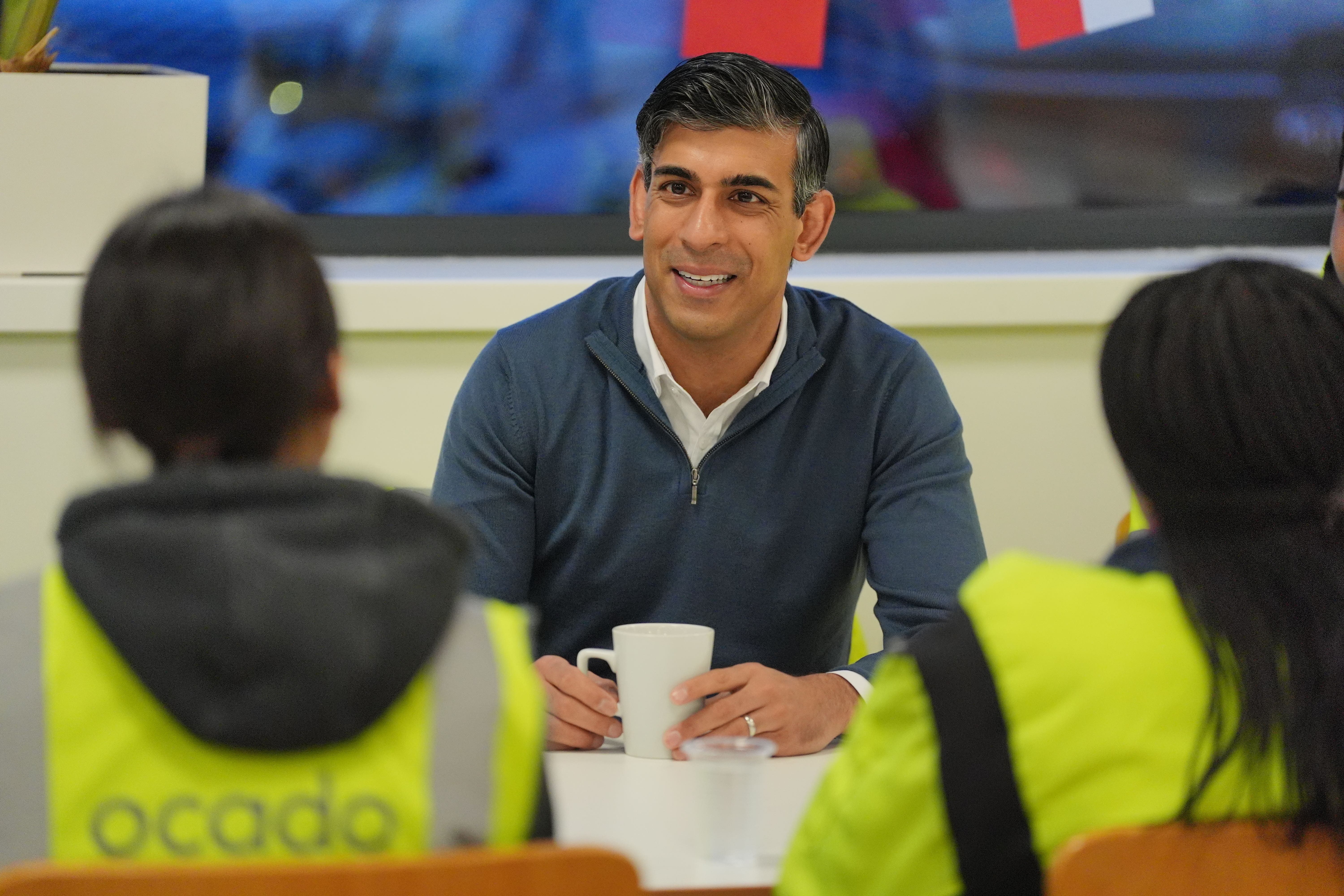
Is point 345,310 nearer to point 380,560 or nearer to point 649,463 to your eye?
point 649,463

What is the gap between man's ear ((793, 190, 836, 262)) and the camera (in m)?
1.91

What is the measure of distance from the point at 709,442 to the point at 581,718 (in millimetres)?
533

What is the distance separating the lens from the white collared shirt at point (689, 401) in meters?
1.77

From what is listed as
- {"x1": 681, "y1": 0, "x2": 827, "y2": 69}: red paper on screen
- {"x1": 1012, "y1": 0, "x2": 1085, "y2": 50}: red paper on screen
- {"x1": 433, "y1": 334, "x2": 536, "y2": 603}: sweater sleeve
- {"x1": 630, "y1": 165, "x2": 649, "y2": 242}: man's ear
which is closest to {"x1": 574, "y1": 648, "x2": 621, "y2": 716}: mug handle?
{"x1": 433, "y1": 334, "x2": 536, "y2": 603}: sweater sleeve

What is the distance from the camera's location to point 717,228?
1.78 m

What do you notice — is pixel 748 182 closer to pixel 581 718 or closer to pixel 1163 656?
pixel 581 718

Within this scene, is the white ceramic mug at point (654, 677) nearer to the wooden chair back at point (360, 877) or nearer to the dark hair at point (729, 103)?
the wooden chair back at point (360, 877)

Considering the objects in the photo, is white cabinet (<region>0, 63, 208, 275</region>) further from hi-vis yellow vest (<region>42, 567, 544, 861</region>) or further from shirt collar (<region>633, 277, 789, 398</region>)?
hi-vis yellow vest (<region>42, 567, 544, 861</region>)

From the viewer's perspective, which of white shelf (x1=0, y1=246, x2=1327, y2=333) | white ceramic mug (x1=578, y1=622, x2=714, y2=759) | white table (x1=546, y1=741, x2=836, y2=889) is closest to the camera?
white table (x1=546, y1=741, x2=836, y2=889)

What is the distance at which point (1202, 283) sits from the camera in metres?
0.93

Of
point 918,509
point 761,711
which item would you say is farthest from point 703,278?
point 761,711

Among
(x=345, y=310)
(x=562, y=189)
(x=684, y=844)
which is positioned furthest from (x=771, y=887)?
(x=562, y=189)

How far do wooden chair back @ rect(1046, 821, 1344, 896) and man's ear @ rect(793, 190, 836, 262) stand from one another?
123 cm

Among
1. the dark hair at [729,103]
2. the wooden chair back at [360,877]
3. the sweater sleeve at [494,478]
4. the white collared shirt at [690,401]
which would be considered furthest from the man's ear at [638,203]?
the wooden chair back at [360,877]
